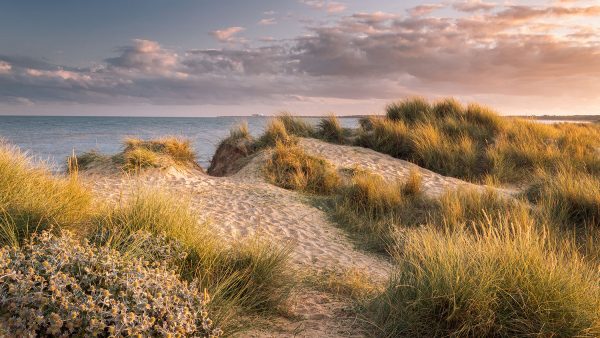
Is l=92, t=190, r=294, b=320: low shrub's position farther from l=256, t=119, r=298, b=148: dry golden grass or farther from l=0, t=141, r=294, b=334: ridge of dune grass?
l=256, t=119, r=298, b=148: dry golden grass

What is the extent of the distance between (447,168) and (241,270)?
9.21 metres

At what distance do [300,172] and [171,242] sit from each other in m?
6.46

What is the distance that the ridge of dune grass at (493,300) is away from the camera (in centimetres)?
311

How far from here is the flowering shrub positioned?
233cm

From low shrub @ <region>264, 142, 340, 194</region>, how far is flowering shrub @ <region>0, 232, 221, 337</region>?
6994 mm

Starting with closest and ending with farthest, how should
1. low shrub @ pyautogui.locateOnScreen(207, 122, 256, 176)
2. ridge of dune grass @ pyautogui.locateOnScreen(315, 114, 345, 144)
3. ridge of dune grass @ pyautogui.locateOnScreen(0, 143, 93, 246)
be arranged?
ridge of dune grass @ pyautogui.locateOnScreen(0, 143, 93, 246)
low shrub @ pyautogui.locateOnScreen(207, 122, 256, 176)
ridge of dune grass @ pyautogui.locateOnScreen(315, 114, 345, 144)

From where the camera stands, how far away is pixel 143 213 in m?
4.42

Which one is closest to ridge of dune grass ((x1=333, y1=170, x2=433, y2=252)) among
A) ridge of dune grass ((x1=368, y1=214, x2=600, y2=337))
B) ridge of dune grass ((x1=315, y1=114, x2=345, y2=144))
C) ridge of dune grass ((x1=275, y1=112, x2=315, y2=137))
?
ridge of dune grass ((x1=368, y1=214, x2=600, y2=337))

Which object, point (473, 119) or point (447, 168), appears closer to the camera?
point (447, 168)

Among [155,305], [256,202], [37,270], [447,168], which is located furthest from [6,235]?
[447,168]

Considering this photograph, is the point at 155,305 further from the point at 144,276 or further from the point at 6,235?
the point at 6,235

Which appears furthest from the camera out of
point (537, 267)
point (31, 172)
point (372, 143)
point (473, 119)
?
point (473, 119)

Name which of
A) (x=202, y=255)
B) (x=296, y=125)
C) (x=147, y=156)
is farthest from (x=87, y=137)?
(x=202, y=255)

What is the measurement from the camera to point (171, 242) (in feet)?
12.4
